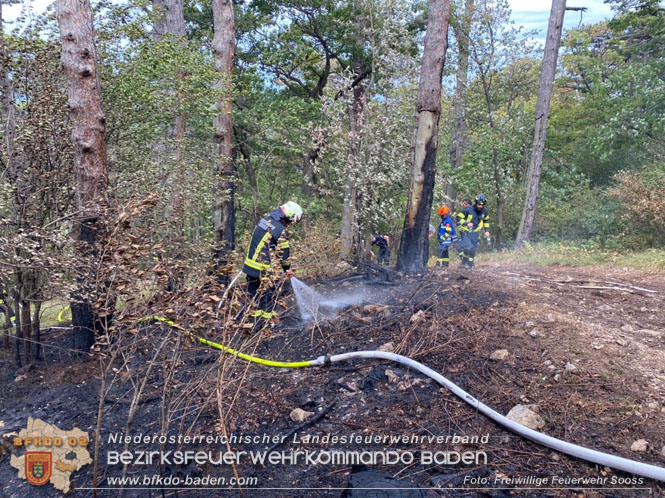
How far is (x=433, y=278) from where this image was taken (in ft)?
23.0

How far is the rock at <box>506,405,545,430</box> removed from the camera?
295cm

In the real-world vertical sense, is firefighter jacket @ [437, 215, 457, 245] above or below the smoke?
above

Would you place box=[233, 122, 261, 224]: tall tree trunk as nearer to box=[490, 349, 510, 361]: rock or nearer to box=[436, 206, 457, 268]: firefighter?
box=[436, 206, 457, 268]: firefighter

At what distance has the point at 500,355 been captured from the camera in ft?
12.7

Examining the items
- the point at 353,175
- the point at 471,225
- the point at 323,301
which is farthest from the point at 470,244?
the point at 323,301

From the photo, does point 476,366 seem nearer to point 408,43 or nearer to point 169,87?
point 169,87

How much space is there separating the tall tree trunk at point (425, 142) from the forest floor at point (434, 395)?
1.60m

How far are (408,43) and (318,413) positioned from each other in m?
10.8

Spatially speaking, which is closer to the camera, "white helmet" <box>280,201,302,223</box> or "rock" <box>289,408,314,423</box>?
"rock" <box>289,408,314,423</box>

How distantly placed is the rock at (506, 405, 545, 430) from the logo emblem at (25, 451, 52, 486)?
3.41 meters

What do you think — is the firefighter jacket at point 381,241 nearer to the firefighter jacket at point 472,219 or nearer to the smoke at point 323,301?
the firefighter jacket at point 472,219

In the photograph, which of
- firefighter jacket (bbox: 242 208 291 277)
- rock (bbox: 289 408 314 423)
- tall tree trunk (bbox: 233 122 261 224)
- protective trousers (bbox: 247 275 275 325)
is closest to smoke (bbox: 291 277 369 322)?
protective trousers (bbox: 247 275 275 325)

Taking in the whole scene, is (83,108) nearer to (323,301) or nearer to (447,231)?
(323,301)

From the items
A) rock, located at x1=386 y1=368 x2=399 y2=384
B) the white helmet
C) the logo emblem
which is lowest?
the logo emblem
